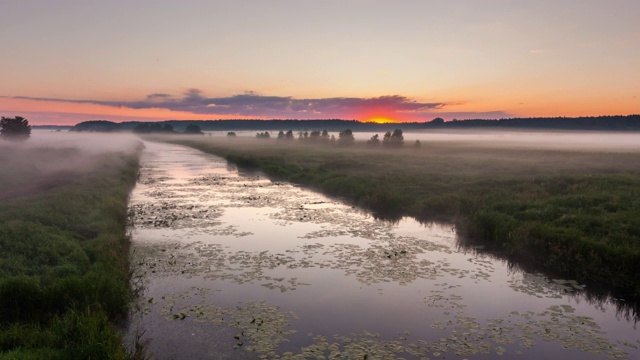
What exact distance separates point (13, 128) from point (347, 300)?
116832mm

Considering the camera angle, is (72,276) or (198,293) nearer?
(72,276)

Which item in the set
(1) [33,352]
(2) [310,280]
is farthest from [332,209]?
(1) [33,352]

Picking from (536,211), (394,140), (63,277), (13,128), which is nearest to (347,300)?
(63,277)

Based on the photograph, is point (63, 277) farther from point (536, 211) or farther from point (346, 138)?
point (346, 138)

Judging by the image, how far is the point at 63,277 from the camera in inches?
566

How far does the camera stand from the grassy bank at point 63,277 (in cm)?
1029

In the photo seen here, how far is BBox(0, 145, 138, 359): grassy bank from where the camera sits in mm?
10289

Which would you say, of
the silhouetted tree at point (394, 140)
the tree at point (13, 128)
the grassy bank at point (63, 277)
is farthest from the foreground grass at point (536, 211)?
the tree at point (13, 128)

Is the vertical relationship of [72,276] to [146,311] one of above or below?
above

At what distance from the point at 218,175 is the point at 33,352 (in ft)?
154

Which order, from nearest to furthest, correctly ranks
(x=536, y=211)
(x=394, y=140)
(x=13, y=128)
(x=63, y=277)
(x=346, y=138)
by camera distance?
(x=63, y=277)
(x=536, y=211)
(x=13, y=128)
(x=394, y=140)
(x=346, y=138)

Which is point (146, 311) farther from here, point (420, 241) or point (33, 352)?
point (420, 241)

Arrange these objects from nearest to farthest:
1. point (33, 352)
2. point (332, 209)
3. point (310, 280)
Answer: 1. point (33, 352)
2. point (310, 280)
3. point (332, 209)

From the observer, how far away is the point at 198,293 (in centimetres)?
1498
